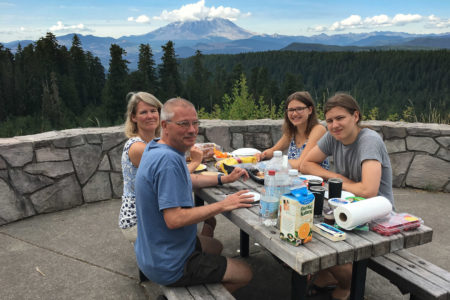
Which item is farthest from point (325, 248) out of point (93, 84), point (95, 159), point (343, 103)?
A: point (93, 84)

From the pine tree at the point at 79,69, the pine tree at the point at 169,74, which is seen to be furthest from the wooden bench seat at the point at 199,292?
the pine tree at the point at 79,69

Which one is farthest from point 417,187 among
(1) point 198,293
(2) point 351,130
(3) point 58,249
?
(3) point 58,249

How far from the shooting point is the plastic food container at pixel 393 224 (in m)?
1.80

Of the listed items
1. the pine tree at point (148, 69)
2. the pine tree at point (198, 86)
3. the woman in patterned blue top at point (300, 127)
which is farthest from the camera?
the pine tree at point (198, 86)

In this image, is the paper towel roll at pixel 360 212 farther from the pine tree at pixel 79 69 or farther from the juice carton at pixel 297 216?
the pine tree at pixel 79 69

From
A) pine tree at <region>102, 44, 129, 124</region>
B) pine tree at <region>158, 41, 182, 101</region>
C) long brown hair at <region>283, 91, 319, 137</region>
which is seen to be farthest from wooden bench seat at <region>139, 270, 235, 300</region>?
pine tree at <region>158, 41, 182, 101</region>

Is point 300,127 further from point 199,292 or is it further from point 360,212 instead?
point 199,292

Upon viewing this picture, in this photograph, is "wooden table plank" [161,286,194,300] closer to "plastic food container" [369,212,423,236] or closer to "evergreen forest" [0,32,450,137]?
"plastic food container" [369,212,423,236]

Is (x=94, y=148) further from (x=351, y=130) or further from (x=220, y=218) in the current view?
(x=351, y=130)

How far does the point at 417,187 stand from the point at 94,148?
441 cm

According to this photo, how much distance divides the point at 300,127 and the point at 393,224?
1695 millimetres

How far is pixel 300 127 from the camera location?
3.41m

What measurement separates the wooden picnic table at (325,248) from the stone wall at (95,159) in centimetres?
295

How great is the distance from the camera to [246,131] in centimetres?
521
